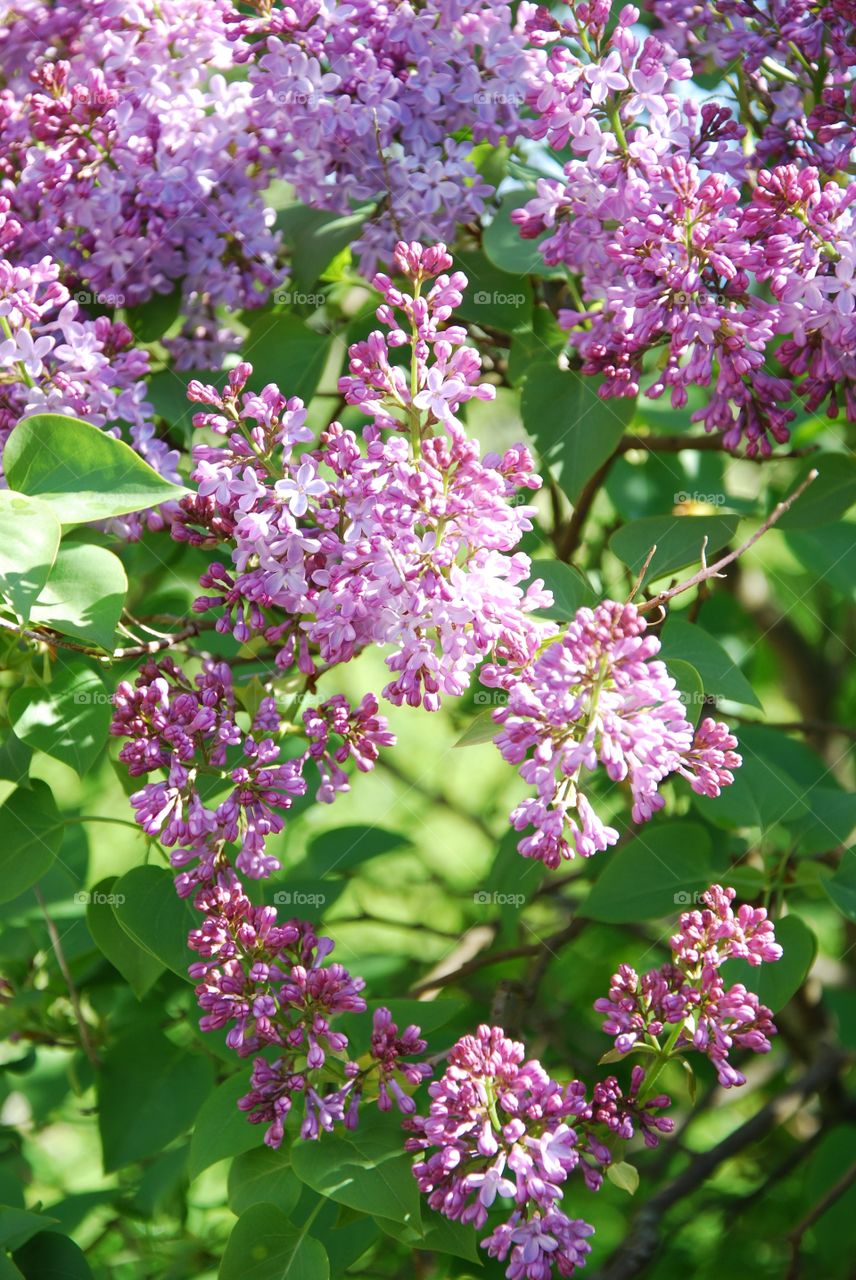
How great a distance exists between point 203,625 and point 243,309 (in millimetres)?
341

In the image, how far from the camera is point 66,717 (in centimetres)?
109

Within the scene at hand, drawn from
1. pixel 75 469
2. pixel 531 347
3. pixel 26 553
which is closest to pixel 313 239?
pixel 531 347

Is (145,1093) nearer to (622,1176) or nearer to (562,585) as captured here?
(622,1176)

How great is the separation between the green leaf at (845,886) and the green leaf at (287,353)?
65 centimetres

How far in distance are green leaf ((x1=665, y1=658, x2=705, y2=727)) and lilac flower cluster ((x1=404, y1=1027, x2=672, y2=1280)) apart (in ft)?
0.90

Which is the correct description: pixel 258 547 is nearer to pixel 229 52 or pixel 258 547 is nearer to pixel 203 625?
pixel 203 625

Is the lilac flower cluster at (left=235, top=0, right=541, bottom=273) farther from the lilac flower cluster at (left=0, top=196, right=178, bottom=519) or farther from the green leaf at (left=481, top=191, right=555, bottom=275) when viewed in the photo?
the lilac flower cluster at (left=0, top=196, right=178, bottom=519)

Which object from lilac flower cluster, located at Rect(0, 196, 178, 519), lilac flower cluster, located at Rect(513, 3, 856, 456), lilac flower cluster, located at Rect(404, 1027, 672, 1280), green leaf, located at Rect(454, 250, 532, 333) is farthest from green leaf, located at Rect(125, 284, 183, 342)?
lilac flower cluster, located at Rect(404, 1027, 672, 1280)

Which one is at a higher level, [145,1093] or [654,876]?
[654,876]

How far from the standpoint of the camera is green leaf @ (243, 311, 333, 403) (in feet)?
4.11

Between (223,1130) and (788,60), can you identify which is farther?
(788,60)

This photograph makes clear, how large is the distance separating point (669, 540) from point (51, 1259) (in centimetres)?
80

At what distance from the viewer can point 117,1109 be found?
1.29 metres

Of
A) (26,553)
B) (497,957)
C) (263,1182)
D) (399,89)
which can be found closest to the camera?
(26,553)
